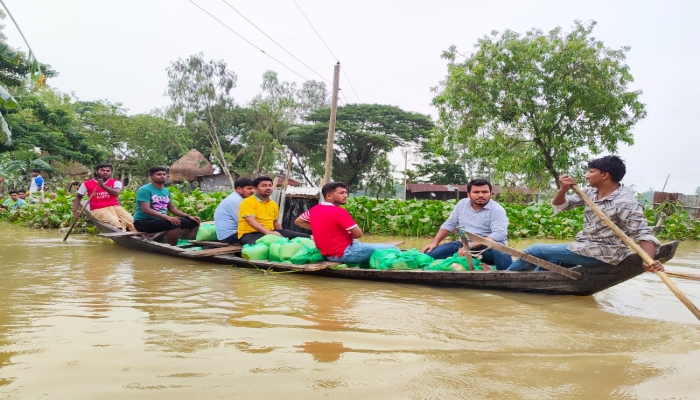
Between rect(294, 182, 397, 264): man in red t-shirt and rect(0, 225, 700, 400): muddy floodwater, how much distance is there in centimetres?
37

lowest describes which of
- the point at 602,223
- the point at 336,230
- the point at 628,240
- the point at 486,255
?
the point at 486,255

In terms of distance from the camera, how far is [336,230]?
513 cm

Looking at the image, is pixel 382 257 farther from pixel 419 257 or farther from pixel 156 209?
pixel 156 209

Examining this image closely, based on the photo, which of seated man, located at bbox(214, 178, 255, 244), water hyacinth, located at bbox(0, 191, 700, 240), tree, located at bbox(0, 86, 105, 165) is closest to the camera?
seated man, located at bbox(214, 178, 255, 244)

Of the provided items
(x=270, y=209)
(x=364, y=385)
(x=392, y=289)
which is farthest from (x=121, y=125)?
(x=364, y=385)

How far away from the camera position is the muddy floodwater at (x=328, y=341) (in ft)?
7.14

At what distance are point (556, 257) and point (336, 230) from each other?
2.06 m

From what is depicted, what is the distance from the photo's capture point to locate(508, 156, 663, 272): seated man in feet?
11.9

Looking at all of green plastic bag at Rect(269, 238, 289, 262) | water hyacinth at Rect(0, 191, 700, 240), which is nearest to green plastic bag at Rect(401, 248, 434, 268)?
green plastic bag at Rect(269, 238, 289, 262)

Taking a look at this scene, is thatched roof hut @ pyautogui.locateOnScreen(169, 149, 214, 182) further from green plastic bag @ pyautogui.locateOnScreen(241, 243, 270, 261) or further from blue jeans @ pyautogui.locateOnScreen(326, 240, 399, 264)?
blue jeans @ pyautogui.locateOnScreen(326, 240, 399, 264)

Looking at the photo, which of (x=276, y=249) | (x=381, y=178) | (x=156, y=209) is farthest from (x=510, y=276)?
(x=381, y=178)

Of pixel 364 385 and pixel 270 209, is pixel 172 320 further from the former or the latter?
pixel 270 209

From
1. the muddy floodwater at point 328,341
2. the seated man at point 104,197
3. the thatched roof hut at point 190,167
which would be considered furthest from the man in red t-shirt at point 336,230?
the thatched roof hut at point 190,167

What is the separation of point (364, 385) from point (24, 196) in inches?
529
